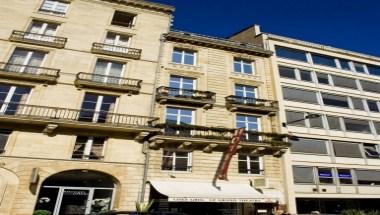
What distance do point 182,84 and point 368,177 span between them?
671 inches

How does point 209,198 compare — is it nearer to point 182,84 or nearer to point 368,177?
point 182,84

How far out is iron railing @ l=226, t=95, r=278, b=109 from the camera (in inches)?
800

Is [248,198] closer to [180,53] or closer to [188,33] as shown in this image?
[180,53]

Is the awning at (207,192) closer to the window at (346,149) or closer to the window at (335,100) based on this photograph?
the window at (346,149)

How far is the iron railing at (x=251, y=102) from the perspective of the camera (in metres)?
20.3

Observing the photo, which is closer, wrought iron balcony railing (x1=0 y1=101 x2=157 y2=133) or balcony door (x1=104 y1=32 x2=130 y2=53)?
wrought iron balcony railing (x1=0 y1=101 x2=157 y2=133)

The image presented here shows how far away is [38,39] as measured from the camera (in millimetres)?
19375

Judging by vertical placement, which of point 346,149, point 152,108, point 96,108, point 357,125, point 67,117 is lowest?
point 67,117

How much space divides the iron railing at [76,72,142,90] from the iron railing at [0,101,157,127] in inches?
87.9

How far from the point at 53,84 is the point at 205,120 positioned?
34.1ft

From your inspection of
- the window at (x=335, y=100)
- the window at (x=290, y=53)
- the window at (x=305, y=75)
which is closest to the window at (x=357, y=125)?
the window at (x=335, y=100)

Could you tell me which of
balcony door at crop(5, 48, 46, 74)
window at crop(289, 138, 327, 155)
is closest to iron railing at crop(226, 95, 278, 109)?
window at crop(289, 138, 327, 155)

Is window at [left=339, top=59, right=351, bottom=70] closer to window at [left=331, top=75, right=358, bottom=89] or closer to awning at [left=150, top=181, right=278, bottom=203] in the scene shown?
window at [left=331, top=75, right=358, bottom=89]

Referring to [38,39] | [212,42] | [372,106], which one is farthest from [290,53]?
[38,39]
